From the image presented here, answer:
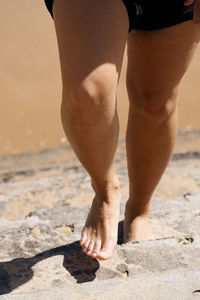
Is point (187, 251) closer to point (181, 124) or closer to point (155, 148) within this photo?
point (155, 148)

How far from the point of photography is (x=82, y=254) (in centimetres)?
165

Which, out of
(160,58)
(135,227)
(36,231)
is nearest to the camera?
(160,58)

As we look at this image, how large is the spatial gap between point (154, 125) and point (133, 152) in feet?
0.49

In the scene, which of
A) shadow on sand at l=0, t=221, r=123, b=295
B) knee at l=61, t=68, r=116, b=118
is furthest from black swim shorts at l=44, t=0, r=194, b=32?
shadow on sand at l=0, t=221, r=123, b=295

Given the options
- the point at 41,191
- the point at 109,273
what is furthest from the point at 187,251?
the point at 41,191

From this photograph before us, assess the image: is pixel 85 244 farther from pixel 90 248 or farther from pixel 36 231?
pixel 36 231

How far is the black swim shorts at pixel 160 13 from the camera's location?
1.34 m

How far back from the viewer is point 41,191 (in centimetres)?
297

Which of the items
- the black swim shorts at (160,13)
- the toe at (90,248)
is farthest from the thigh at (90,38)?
the toe at (90,248)

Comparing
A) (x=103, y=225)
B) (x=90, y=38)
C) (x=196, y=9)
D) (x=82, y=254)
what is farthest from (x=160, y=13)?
(x=82, y=254)

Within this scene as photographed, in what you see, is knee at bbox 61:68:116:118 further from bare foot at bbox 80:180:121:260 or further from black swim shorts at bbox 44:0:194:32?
bare foot at bbox 80:180:121:260

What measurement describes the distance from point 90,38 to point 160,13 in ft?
1.03

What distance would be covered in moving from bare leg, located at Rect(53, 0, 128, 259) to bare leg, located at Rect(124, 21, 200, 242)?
226 millimetres

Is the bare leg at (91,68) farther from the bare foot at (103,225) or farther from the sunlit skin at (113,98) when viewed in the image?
the bare foot at (103,225)
